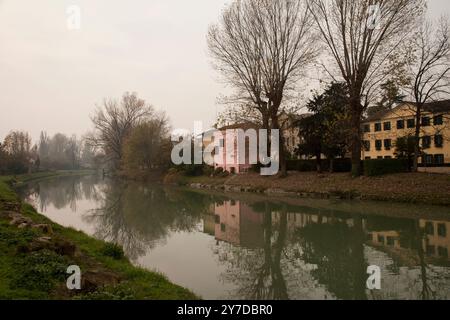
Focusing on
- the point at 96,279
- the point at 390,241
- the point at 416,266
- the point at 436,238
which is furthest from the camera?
the point at 436,238

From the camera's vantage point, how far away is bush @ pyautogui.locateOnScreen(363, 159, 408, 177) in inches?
907

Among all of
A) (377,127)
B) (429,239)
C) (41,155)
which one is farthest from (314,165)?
(41,155)

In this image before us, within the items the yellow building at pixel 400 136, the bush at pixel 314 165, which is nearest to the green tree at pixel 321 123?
the bush at pixel 314 165

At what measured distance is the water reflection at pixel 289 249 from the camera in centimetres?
705

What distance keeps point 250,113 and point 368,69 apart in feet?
31.7

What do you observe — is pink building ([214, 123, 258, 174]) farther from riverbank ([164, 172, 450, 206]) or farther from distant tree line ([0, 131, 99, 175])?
distant tree line ([0, 131, 99, 175])

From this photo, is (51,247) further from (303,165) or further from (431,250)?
(303,165)

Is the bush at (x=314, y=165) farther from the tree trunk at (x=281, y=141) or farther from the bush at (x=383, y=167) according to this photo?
the bush at (x=383, y=167)

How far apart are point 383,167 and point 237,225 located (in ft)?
42.8

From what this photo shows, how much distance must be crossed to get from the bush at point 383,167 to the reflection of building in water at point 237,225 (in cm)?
895

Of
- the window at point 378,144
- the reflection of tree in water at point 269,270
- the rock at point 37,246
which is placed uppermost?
the window at point 378,144

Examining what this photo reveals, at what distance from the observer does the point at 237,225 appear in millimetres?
15125

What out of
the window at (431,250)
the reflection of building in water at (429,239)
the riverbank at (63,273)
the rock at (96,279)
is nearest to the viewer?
the riverbank at (63,273)

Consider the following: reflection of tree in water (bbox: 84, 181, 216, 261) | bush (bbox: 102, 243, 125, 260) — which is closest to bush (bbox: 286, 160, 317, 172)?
reflection of tree in water (bbox: 84, 181, 216, 261)
